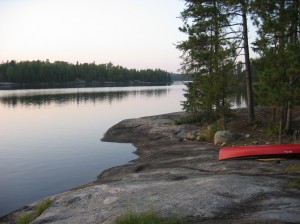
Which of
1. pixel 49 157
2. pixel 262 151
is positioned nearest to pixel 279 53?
pixel 262 151

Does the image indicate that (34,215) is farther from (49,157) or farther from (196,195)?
(49,157)

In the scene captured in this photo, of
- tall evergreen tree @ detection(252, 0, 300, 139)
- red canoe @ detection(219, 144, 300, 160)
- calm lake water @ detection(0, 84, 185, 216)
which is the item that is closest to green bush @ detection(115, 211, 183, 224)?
red canoe @ detection(219, 144, 300, 160)

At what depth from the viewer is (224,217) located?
25.1 feet

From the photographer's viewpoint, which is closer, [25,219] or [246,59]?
[25,219]

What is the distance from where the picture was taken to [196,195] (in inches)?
368

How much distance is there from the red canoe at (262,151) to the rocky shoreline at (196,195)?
14.9 inches

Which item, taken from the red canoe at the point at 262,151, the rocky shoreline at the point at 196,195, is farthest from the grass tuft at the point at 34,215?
the red canoe at the point at 262,151

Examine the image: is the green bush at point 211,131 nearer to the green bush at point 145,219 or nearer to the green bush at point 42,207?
the green bush at point 42,207

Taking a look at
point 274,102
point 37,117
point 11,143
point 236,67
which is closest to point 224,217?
point 274,102

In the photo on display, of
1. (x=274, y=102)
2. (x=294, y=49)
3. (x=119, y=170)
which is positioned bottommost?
(x=119, y=170)

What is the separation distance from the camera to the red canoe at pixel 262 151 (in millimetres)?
12992

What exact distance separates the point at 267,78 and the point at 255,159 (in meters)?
4.20

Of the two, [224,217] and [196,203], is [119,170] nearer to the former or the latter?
[196,203]

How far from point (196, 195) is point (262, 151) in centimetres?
534
